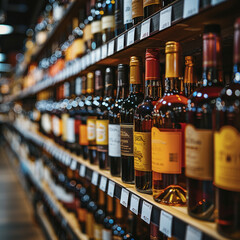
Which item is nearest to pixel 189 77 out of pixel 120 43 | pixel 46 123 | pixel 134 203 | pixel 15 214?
pixel 120 43

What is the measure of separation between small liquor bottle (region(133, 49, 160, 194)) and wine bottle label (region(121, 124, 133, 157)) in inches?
3.1

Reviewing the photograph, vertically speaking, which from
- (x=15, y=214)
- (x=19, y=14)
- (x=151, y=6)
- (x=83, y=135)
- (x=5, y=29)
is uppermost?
(x=19, y=14)

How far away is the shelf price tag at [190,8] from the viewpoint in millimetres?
732

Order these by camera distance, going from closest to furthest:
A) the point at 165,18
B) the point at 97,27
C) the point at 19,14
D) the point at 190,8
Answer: the point at 190,8
the point at 165,18
the point at 97,27
the point at 19,14

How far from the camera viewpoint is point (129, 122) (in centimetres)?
114

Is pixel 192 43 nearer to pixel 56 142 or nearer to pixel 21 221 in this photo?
pixel 56 142

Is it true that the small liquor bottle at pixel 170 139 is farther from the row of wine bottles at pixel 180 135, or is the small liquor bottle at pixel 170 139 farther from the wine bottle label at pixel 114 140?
the wine bottle label at pixel 114 140

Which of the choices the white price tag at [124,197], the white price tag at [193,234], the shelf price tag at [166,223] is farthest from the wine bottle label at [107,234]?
the white price tag at [193,234]

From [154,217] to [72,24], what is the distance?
2.08 metres

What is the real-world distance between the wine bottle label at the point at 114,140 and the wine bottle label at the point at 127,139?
7 cm

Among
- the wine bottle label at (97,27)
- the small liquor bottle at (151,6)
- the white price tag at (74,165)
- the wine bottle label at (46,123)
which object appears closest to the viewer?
the small liquor bottle at (151,6)

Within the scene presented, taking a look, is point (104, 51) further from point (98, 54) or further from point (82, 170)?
point (82, 170)

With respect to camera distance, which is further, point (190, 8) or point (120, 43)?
point (120, 43)

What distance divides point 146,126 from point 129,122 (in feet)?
0.46
